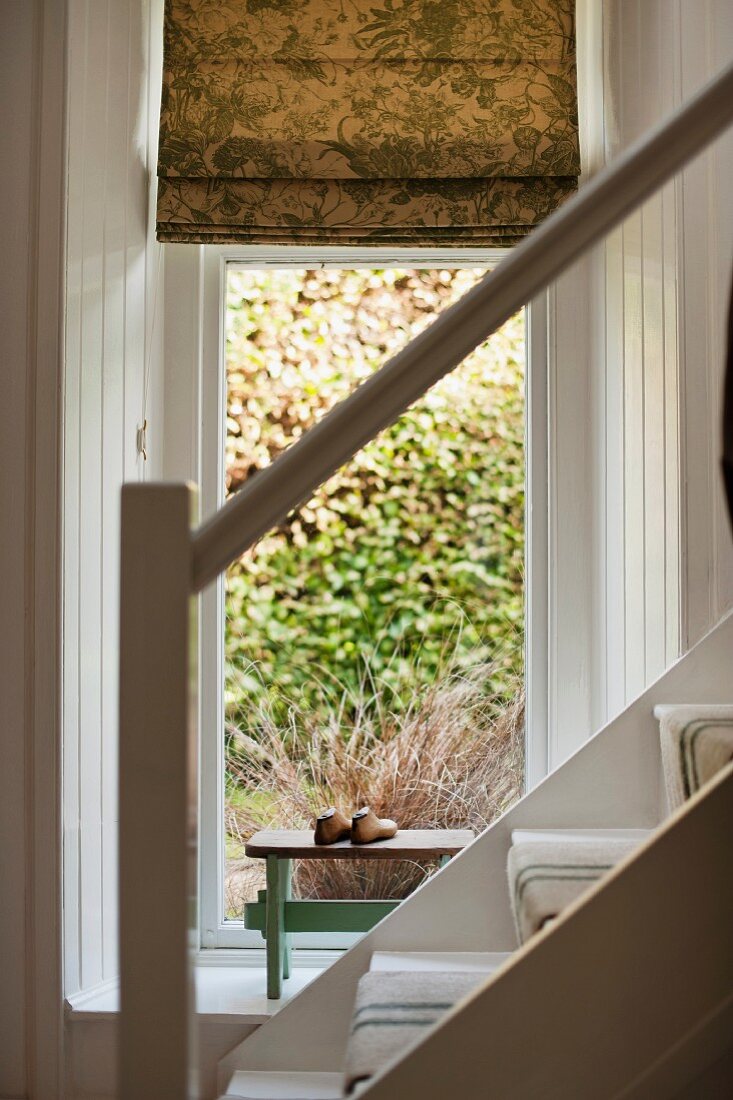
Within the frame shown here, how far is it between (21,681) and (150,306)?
82 cm

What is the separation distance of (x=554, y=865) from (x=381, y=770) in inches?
31.5

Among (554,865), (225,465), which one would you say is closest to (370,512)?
(225,465)

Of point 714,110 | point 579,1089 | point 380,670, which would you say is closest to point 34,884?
point 380,670

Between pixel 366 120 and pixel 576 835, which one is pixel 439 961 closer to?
pixel 576 835

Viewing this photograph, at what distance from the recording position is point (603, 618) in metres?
2.06

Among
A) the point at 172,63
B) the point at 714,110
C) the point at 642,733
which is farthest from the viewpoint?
the point at 172,63

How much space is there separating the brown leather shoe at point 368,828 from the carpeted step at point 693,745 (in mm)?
649

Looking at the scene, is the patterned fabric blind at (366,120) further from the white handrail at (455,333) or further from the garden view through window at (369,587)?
the white handrail at (455,333)

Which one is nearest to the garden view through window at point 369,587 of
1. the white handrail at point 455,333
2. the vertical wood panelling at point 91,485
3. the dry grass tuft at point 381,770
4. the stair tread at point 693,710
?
the dry grass tuft at point 381,770

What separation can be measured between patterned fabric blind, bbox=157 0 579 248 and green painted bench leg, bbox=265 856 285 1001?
125cm

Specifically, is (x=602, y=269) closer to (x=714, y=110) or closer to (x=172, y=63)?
(x=172, y=63)

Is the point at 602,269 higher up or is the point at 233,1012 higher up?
the point at 602,269

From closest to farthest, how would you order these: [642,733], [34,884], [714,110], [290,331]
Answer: [714,110] → [642,733] → [34,884] → [290,331]

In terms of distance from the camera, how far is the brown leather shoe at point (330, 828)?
188cm
